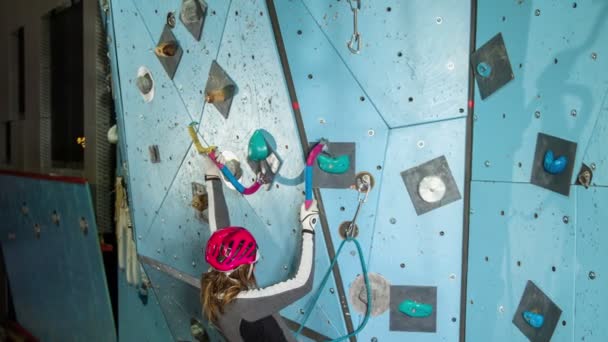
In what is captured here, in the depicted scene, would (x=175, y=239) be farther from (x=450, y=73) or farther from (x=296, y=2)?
(x=450, y=73)

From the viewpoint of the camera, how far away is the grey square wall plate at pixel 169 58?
6.09 feet

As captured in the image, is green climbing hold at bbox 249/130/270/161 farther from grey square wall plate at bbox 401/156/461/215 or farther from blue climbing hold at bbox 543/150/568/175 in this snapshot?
blue climbing hold at bbox 543/150/568/175

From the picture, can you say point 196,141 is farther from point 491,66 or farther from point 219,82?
point 491,66

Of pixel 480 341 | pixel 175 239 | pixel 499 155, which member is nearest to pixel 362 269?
pixel 480 341

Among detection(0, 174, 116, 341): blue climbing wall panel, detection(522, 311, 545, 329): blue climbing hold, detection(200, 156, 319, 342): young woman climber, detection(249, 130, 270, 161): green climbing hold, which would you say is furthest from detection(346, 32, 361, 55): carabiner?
detection(0, 174, 116, 341): blue climbing wall panel

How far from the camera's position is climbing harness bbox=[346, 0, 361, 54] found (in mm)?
1479

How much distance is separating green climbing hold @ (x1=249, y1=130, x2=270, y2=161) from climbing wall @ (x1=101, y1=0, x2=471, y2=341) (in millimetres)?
38

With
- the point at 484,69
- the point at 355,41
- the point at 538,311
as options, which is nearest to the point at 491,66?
the point at 484,69

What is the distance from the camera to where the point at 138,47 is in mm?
2023

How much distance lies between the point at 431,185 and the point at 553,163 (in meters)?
0.36

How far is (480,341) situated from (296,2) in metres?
1.26

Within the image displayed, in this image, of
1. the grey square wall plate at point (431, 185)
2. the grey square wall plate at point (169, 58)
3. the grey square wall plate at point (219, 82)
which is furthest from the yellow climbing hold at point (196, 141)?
the grey square wall plate at point (431, 185)

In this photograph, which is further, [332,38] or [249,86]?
[249,86]

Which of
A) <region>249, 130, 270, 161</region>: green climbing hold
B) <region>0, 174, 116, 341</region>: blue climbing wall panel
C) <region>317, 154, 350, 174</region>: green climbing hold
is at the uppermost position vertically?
<region>249, 130, 270, 161</region>: green climbing hold
